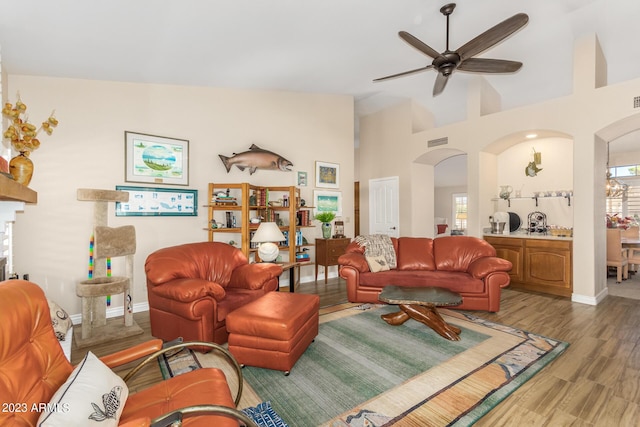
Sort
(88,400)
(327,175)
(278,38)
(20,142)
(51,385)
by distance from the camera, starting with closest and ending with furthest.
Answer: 1. (88,400)
2. (51,385)
3. (20,142)
4. (278,38)
5. (327,175)

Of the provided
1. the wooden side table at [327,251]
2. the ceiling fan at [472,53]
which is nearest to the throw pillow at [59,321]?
Result: the wooden side table at [327,251]

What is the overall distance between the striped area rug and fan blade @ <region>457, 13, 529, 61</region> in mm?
2757

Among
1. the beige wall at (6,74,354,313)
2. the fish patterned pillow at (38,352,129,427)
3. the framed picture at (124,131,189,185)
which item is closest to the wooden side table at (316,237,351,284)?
the beige wall at (6,74,354,313)

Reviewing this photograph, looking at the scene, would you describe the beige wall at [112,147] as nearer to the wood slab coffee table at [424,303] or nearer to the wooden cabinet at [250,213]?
the wooden cabinet at [250,213]

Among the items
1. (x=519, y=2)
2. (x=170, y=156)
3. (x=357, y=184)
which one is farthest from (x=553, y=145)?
(x=170, y=156)

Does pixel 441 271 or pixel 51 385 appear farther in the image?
pixel 441 271

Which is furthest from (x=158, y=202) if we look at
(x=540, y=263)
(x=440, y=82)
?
(x=540, y=263)

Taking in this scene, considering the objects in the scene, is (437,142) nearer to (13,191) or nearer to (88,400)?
(13,191)

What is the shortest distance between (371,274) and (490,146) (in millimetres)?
3124

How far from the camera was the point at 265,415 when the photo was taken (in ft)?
6.04

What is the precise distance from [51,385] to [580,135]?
567cm

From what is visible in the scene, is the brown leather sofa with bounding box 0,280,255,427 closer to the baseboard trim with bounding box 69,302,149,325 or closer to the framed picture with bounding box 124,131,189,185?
the baseboard trim with bounding box 69,302,149,325

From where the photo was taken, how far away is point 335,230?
5.64 metres

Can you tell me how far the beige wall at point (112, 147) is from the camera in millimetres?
3230
